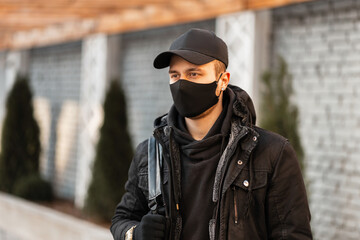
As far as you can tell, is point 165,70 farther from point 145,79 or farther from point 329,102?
point 329,102

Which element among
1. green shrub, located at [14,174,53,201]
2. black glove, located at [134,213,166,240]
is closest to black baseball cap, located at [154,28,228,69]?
black glove, located at [134,213,166,240]

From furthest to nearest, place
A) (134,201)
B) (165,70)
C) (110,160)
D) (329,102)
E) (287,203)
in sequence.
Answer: (165,70) < (110,160) < (329,102) < (134,201) < (287,203)

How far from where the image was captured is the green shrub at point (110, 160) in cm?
741

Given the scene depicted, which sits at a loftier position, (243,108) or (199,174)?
(243,108)

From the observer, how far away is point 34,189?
9.61 metres

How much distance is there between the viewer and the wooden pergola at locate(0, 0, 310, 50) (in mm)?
6145

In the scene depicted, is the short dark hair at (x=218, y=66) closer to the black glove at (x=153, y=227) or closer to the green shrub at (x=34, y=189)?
the black glove at (x=153, y=227)

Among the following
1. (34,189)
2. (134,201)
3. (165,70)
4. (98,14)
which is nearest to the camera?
(134,201)

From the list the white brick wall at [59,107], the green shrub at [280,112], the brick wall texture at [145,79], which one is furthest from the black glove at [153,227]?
the white brick wall at [59,107]

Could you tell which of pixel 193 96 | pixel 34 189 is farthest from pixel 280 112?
pixel 34 189

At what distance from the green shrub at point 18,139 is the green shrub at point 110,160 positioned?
281 cm

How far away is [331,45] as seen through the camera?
540 centimetres

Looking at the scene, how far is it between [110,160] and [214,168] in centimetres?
532

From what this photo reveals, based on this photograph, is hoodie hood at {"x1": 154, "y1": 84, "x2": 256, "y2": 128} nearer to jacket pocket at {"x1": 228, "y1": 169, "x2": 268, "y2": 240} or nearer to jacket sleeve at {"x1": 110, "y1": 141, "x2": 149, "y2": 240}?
jacket pocket at {"x1": 228, "y1": 169, "x2": 268, "y2": 240}
